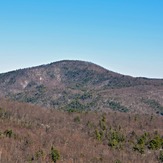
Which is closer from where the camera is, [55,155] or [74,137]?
[55,155]

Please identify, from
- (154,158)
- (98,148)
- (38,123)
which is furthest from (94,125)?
(154,158)

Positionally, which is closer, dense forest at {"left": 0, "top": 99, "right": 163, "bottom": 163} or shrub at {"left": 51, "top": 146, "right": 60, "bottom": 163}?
shrub at {"left": 51, "top": 146, "right": 60, "bottom": 163}

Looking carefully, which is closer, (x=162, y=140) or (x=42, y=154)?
(x=42, y=154)

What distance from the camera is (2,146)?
341ft

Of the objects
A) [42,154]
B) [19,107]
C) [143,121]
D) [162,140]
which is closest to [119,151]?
[162,140]

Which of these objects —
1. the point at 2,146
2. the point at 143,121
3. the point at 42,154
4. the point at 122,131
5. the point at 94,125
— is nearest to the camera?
the point at 42,154

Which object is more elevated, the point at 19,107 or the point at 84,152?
the point at 19,107

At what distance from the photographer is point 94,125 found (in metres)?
139

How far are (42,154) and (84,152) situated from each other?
15.0 metres

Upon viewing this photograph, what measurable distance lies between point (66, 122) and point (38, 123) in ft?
44.3

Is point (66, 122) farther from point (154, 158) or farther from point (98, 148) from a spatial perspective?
point (154, 158)

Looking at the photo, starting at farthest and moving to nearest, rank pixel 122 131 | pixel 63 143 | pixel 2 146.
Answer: pixel 122 131
pixel 63 143
pixel 2 146

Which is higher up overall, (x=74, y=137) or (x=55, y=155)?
(x=74, y=137)

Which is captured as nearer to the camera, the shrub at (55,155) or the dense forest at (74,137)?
the shrub at (55,155)
